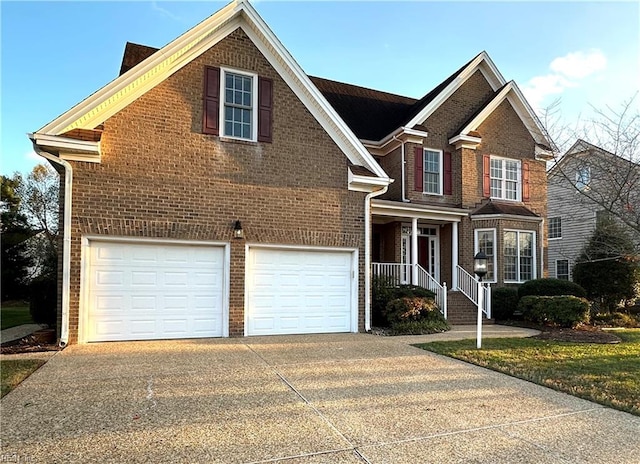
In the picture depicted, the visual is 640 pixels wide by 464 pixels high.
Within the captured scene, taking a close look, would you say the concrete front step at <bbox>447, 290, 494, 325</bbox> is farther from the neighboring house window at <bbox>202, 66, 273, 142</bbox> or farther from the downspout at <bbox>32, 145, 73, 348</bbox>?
the downspout at <bbox>32, 145, 73, 348</bbox>

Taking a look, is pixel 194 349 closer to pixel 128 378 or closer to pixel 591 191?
pixel 128 378

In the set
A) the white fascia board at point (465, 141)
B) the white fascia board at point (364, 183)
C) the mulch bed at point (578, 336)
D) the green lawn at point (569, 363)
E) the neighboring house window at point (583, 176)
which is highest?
the white fascia board at point (465, 141)

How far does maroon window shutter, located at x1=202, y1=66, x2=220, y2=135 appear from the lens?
10.2 metres

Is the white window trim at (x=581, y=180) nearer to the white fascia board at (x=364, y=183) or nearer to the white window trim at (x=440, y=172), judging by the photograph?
the white fascia board at (x=364, y=183)

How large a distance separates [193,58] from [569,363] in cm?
997

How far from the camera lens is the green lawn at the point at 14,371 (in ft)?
18.7

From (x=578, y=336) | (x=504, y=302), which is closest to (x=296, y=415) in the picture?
(x=578, y=336)

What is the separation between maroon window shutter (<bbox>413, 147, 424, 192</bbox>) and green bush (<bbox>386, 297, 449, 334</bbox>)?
18.4 ft

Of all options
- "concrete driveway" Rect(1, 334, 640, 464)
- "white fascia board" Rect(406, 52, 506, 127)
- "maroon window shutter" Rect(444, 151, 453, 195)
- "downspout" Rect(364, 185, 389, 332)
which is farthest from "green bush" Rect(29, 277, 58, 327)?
"maroon window shutter" Rect(444, 151, 453, 195)

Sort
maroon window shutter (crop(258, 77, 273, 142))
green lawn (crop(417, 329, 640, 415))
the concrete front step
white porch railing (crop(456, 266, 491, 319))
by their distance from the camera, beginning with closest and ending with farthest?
1. green lawn (crop(417, 329, 640, 415))
2. maroon window shutter (crop(258, 77, 273, 142))
3. the concrete front step
4. white porch railing (crop(456, 266, 491, 319))

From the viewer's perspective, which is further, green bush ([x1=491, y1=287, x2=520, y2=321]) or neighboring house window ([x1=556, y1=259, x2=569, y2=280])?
neighboring house window ([x1=556, y1=259, x2=569, y2=280])

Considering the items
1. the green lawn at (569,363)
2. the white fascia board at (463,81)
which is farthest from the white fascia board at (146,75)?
the green lawn at (569,363)

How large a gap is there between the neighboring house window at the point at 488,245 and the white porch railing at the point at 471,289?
43.4 inches

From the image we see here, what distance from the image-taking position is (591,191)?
8.51 metres
